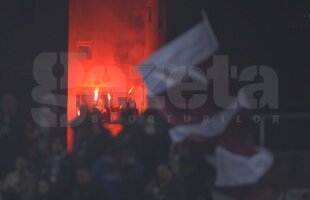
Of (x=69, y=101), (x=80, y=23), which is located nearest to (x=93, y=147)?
(x=69, y=101)

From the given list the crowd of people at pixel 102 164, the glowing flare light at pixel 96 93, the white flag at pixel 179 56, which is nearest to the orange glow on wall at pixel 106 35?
the glowing flare light at pixel 96 93

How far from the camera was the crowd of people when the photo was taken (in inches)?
316

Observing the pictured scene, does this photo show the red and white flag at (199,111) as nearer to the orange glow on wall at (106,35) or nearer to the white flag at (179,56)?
the white flag at (179,56)

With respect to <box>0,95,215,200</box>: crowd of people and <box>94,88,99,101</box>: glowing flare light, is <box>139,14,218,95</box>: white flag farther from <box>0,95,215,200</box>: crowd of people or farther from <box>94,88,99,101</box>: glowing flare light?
<box>94,88,99,101</box>: glowing flare light

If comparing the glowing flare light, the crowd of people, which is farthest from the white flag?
the glowing flare light

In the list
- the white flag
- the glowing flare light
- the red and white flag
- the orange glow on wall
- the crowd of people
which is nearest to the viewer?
the crowd of people

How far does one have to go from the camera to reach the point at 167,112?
839 cm

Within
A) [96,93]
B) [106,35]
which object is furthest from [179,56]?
[106,35]

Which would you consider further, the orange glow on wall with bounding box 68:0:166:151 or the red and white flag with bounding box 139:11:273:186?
the orange glow on wall with bounding box 68:0:166:151

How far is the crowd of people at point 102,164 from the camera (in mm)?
8039

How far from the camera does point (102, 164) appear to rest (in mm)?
8070

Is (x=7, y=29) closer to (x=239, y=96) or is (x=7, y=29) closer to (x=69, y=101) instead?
(x=69, y=101)

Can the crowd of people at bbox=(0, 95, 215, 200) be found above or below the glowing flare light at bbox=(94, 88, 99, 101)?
below

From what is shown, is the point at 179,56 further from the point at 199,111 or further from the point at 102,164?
the point at 102,164
